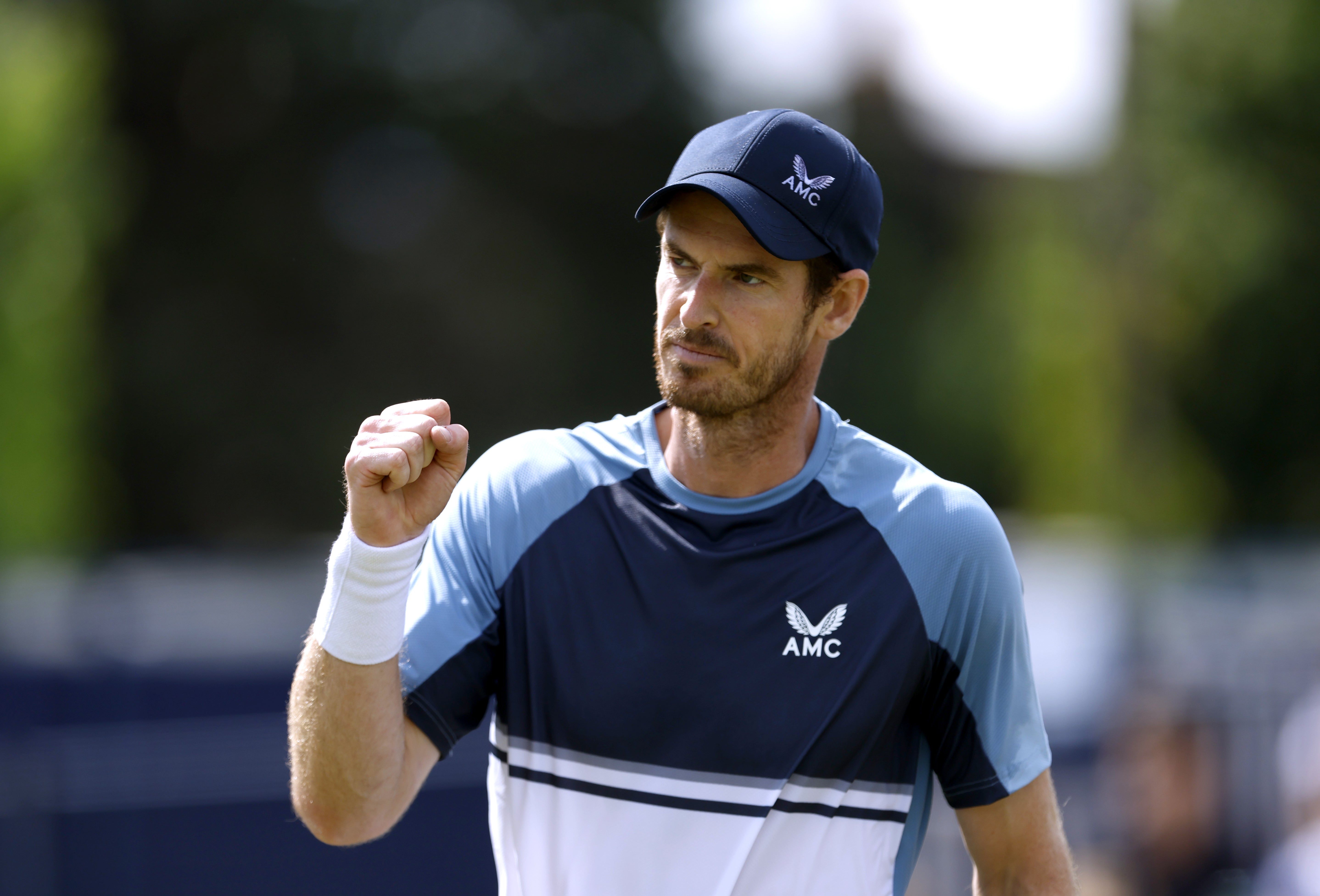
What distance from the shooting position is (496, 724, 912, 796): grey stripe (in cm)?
239

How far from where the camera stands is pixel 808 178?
252 centimetres

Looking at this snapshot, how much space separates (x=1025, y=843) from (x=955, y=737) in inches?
9.6

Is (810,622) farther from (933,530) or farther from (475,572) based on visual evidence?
(475,572)

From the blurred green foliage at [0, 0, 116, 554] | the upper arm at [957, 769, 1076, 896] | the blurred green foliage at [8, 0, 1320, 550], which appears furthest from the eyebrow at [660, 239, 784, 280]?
the blurred green foliage at [8, 0, 1320, 550]

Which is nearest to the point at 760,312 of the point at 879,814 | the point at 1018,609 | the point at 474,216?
the point at 1018,609

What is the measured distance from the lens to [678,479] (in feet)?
8.52

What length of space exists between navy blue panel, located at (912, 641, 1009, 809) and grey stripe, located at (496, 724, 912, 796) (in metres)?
0.19

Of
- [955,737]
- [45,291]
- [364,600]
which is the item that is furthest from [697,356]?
[45,291]

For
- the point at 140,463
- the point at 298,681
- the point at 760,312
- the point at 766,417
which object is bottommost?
the point at 140,463

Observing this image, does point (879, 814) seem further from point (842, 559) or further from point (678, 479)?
point (678, 479)

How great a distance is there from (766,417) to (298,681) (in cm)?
100

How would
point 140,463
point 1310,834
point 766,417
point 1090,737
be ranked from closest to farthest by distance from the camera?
point 766,417 < point 1310,834 < point 1090,737 < point 140,463

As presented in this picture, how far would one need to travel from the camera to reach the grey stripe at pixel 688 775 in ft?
7.84

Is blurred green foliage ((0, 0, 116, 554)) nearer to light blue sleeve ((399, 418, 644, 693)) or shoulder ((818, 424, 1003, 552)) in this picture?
light blue sleeve ((399, 418, 644, 693))
